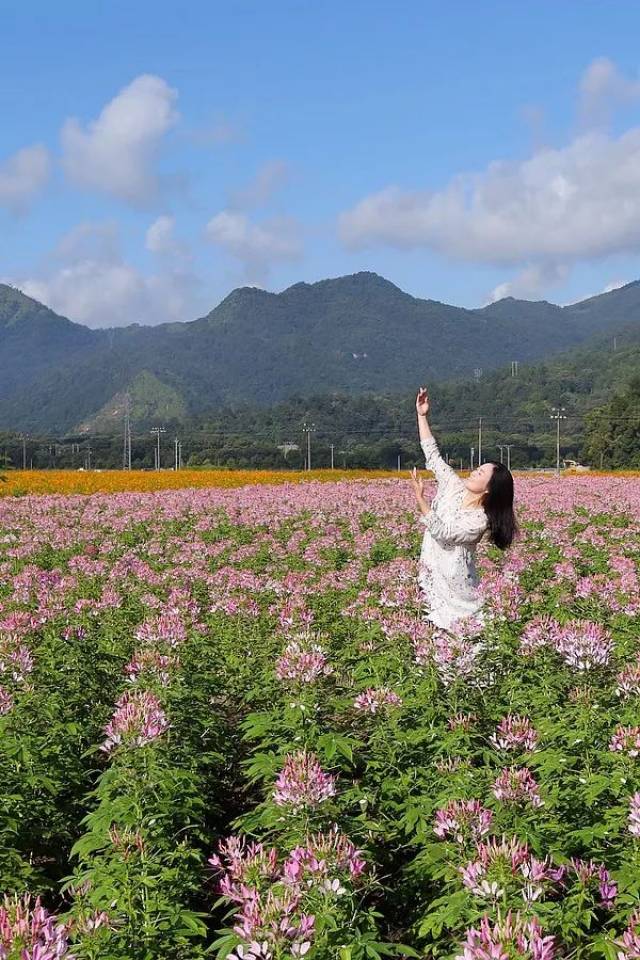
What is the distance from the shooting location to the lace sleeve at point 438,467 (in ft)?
23.5

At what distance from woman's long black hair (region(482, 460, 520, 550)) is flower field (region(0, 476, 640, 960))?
1.92 ft

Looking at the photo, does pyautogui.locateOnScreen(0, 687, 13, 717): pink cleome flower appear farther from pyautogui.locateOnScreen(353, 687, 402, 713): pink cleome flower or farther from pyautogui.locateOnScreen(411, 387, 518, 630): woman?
pyautogui.locateOnScreen(411, 387, 518, 630): woman

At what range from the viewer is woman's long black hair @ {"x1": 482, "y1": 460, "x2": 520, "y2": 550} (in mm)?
6828

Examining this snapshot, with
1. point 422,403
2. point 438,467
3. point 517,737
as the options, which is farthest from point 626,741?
point 422,403

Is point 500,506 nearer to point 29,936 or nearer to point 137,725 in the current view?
point 137,725

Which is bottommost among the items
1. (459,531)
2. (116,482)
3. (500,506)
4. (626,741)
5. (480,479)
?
(626,741)

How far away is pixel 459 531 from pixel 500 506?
0.36 meters

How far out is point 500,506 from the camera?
22.6 feet

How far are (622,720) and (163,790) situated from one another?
87.8 inches

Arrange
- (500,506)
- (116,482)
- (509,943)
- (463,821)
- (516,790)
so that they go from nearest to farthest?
(509,943), (463,821), (516,790), (500,506), (116,482)

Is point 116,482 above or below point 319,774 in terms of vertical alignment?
above

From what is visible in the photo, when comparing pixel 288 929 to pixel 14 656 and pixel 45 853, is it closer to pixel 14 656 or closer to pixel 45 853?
pixel 45 853

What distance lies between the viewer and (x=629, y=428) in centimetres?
Result: 6644

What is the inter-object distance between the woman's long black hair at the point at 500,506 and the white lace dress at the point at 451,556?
2.9 inches
